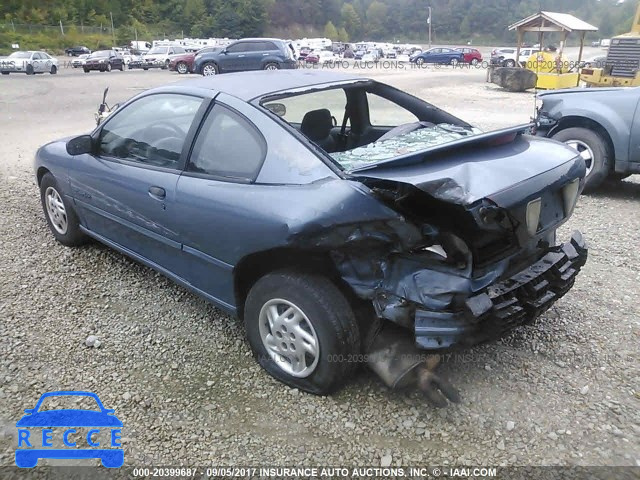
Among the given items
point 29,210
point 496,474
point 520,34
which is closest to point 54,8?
point 520,34

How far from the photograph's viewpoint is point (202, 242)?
3125mm

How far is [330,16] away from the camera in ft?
416

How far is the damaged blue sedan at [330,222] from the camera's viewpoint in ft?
8.34

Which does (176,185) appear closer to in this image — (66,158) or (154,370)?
(154,370)

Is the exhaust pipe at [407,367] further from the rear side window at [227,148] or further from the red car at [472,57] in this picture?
the red car at [472,57]

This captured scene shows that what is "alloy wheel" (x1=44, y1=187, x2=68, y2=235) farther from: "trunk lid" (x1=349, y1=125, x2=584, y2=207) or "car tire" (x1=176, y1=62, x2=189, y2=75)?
"car tire" (x1=176, y1=62, x2=189, y2=75)

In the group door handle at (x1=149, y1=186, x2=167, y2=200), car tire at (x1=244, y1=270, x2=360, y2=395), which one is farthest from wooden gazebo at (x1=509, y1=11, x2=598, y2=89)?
car tire at (x1=244, y1=270, x2=360, y2=395)

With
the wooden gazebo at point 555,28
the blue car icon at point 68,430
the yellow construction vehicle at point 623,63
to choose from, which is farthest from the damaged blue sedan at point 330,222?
the wooden gazebo at point 555,28

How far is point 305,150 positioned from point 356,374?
4.23 ft

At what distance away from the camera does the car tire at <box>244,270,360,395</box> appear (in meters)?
2.67

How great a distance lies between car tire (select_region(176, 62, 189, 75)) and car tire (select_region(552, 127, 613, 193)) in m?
27.7

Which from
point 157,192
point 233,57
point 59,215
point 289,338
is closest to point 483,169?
point 289,338

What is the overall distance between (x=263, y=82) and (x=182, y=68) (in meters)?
29.5

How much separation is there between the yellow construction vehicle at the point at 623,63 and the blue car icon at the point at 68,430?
1645 cm
